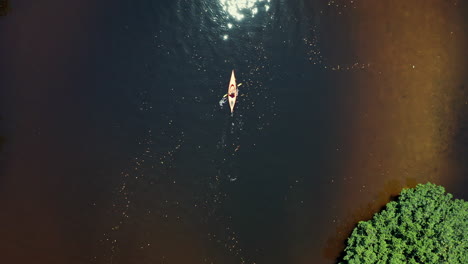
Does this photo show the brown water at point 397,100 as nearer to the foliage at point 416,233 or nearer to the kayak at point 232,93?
the foliage at point 416,233

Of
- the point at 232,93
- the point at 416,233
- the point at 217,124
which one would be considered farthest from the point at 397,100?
the point at 217,124

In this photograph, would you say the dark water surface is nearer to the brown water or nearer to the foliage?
the brown water

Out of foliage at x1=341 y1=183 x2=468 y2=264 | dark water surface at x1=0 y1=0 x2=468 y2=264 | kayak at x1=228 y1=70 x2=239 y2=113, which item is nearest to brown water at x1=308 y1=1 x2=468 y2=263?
dark water surface at x1=0 y1=0 x2=468 y2=264

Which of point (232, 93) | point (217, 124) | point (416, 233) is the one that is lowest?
point (416, 233)

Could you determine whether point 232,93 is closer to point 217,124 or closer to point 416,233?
point 217,124

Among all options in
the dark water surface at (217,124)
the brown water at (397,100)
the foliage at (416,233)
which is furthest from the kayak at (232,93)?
the foliage at (416,233)
